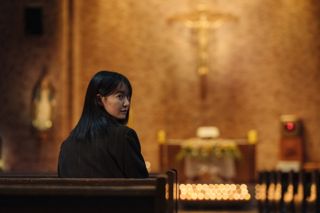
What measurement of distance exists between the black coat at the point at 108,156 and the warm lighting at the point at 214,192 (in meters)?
9.54

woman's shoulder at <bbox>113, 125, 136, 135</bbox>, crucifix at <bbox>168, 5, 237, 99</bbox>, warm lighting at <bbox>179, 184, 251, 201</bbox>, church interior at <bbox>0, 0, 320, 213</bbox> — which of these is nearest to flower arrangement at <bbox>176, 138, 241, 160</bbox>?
warm lighting at <bbox>179, 184, 251, 201</bbox>

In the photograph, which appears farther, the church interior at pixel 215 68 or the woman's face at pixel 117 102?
the church interior at pixel 215 68

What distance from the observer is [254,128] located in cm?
1612

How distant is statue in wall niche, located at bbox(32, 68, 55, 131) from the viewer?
14.3 m

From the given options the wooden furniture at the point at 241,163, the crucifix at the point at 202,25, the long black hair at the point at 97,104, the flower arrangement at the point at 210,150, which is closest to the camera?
the long black hair at the point at 97,104

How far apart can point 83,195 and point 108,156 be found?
0.30 meters

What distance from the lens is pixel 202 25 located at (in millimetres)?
15094

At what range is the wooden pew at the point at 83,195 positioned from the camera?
11.3 ft

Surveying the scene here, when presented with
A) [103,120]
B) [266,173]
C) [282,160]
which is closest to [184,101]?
[282,160]

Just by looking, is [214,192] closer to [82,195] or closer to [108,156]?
[108,156]

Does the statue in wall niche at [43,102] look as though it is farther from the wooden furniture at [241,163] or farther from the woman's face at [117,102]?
the woman's face at [117,102]

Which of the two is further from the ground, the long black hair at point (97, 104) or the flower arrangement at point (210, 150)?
the long black hair at point (97, 104)

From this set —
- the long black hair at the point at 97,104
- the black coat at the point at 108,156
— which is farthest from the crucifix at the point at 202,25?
the black coat at the point at 108,156

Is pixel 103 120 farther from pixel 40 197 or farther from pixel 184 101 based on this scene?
pixel 184 101
